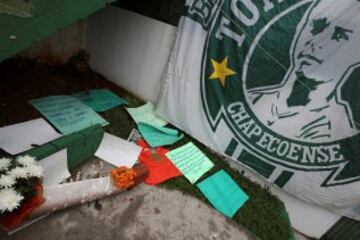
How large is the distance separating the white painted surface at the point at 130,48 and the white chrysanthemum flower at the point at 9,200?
2145mm

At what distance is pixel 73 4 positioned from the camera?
5.31ft

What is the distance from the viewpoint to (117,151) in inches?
98.0

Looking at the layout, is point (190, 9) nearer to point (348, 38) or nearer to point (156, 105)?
point (156, 105)

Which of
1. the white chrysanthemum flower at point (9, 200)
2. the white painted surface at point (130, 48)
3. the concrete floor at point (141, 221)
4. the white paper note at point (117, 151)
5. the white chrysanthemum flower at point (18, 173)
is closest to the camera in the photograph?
the white chrysanthemum flower at point (9, 200)

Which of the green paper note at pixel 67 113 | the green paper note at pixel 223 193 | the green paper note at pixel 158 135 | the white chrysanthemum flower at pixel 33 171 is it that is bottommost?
the green paper note at pixel 223 193

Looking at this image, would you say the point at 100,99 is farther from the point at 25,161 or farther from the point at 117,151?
the point at 25,161

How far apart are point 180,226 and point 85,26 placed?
2821 mm

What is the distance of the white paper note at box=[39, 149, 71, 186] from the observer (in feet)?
6.20

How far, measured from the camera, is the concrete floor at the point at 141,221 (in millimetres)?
1826

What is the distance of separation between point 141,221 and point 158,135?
3.41ft

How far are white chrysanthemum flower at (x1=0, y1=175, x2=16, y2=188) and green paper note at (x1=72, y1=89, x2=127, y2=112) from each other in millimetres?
1574

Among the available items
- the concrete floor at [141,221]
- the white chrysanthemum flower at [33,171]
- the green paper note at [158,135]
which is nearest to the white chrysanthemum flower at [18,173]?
the white chrysanthemum flower at [33,171]

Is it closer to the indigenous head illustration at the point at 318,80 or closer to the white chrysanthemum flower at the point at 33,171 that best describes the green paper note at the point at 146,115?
the indigenous head illustration at the point at 318,80

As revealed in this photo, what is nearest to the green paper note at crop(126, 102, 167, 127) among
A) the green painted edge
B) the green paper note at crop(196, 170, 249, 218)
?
the green paper note at crop(196, 170, 249, 218)
